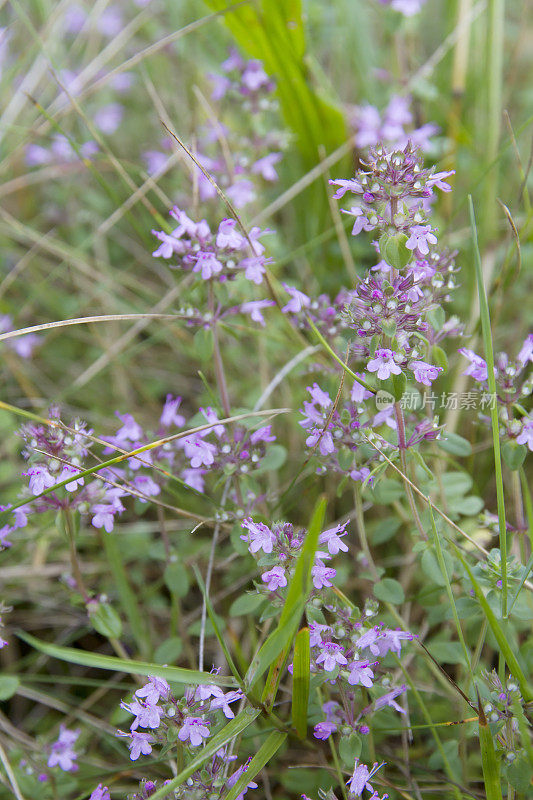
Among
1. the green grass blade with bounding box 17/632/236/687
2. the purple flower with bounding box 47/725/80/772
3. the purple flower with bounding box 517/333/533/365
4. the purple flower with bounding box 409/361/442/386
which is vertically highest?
the purple flower with bounding box 517/333/533/365

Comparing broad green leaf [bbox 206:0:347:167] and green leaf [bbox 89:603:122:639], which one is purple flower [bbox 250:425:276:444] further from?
broad green leaf [bbox 206:0:347:167]

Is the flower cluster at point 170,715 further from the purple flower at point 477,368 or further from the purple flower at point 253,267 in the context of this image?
the purple flower at point 253,267

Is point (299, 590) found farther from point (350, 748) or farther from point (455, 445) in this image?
point (455, 445)

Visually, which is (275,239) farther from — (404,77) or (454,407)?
(454,407)

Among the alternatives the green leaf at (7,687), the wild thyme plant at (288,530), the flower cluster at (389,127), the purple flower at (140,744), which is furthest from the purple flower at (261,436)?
the flower cluster at (389,127)

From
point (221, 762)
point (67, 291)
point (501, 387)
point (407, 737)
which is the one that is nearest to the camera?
point (221, 762)

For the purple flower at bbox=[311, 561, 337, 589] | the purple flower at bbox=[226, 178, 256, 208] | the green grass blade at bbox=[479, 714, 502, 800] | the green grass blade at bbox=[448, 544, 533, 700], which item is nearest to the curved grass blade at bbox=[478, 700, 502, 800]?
the green grass blade at bbox=[479, 714, 502, 800]

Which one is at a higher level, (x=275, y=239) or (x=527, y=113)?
(x=527, y=113)

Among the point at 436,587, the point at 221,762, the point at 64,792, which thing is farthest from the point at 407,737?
the point at 64,792
